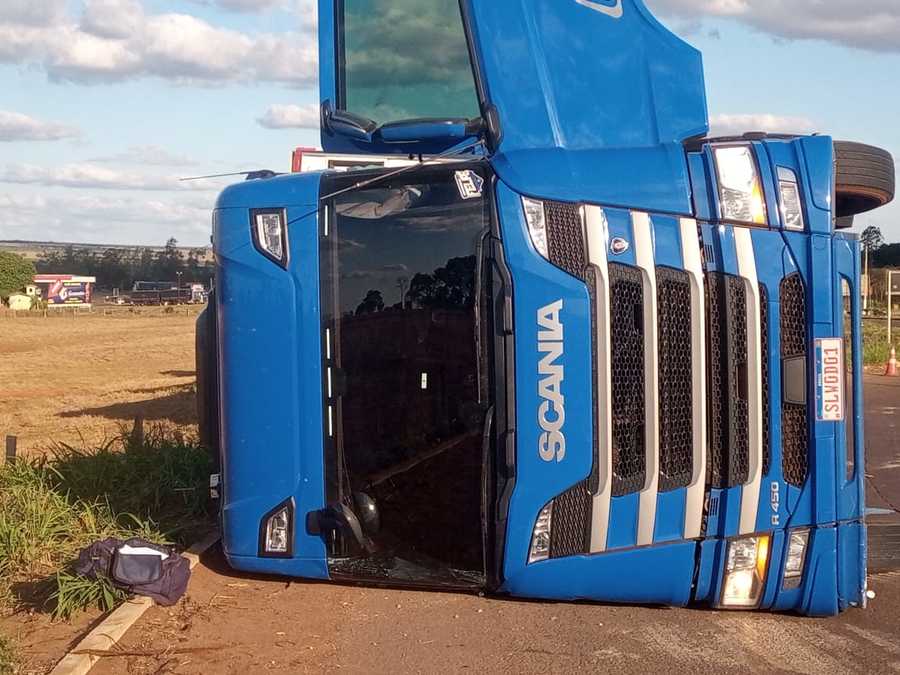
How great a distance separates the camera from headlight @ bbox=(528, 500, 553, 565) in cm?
508

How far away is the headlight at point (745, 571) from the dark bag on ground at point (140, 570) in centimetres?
265

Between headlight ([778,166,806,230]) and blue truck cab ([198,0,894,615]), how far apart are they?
0.01 meters

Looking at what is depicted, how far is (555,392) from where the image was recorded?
5.02 meters

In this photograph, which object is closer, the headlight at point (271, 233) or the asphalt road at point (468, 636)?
the asphalt road at point (468, 636)

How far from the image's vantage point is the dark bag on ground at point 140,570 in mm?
5613

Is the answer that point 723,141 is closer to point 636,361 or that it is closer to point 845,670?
point 636,361

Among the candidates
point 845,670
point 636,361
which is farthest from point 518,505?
point 845,670

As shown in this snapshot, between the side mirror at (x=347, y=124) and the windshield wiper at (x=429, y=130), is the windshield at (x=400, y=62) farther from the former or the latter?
the windshield wiper at (x=429, y=130)

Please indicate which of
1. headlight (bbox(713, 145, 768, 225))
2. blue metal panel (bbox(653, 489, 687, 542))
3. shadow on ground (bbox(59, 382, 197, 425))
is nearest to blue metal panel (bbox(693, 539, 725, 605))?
blue metal panel (bbox(653, 489, 687, 542))

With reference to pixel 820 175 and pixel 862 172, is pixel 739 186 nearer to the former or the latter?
pixel 820 175

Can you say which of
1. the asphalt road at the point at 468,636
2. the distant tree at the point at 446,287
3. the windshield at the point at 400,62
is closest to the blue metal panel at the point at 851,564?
the asphalt road at the point at 468,636

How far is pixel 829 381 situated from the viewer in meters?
5.24

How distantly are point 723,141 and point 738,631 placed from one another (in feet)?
7.49

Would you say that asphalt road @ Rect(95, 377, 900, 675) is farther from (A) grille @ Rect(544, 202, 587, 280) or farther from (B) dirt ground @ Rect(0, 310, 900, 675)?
(A) grille @ Rect(544, 202, 587, 280)
